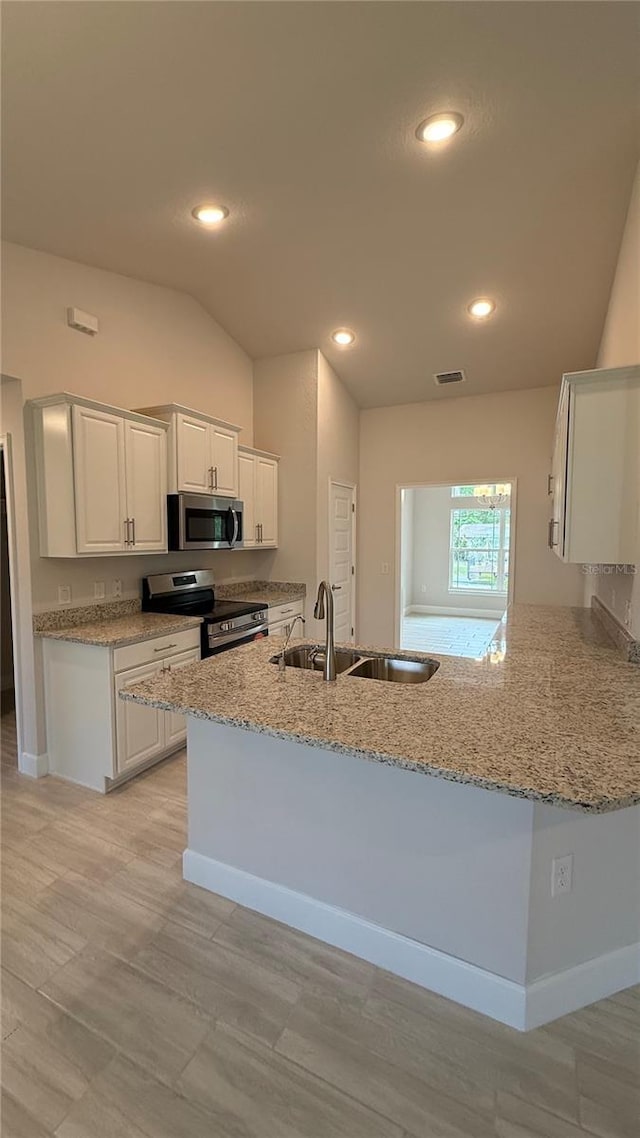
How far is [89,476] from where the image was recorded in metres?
2.94

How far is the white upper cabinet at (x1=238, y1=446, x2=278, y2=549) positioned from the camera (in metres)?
4.33

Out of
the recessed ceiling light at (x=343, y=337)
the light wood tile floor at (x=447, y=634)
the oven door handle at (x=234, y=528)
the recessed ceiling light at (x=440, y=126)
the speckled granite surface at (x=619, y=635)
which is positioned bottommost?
the light wood tile floor at (x=447, y=634)

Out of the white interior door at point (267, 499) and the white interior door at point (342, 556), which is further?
the white interior door at point (342, 556)

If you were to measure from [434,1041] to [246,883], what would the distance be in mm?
848

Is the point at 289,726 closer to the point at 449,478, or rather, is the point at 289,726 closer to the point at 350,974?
the point at 350,974

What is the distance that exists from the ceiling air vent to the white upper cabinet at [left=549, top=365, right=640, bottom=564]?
289cm

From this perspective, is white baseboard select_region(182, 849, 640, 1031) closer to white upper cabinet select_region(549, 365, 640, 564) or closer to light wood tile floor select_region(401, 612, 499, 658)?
white upper cabinet select_region(549, 365, 640, 564)

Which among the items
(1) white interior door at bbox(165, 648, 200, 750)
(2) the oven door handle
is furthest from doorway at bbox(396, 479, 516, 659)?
(1) white interior door at bbox(165, 648, 200, 750)

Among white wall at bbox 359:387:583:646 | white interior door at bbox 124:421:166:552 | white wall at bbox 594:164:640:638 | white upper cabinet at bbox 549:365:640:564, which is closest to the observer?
white upper cabinet at bbox 549:365:640:564

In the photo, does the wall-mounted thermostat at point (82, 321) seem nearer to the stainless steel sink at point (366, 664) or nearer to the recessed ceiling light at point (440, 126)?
the recessed ceiling light at point (440, 126)

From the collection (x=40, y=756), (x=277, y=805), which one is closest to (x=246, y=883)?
(x=277, y=805)

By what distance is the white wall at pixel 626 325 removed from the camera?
7.76ft

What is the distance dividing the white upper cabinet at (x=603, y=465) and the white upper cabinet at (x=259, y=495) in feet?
9.20

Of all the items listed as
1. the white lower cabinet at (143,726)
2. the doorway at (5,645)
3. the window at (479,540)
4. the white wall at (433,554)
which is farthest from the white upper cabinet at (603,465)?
the white wall at (433,554)
